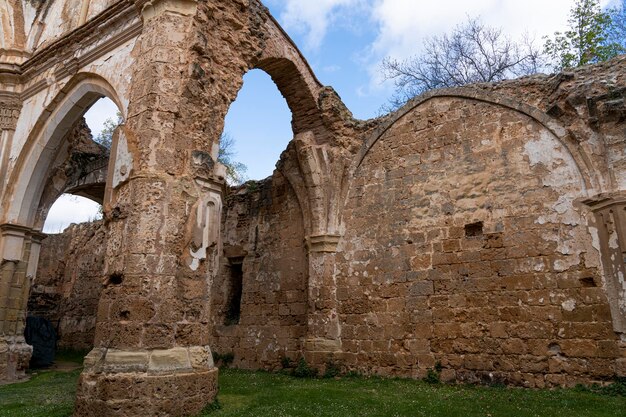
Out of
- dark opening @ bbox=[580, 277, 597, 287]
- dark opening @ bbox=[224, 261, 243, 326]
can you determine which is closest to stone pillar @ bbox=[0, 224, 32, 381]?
dark opening @ bbox=[224, 261, 243, 326]

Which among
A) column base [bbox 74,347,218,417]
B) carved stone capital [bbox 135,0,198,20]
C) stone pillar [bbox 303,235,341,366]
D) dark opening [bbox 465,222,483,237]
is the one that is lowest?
column base [bbox 74,347,218,417]

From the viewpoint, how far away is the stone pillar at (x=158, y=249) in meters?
4.68

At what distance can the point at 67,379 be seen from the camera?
8016 mm

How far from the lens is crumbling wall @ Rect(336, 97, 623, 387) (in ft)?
20.2

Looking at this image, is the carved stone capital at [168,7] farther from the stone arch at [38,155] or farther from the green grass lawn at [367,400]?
the green grass lawn at [367,400]

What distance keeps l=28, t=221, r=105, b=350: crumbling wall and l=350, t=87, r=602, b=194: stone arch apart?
942cm

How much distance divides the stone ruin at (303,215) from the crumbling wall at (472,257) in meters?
0.03

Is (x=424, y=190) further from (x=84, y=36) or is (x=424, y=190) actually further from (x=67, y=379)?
(x=67, y=379)

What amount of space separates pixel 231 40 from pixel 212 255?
10.1 ft

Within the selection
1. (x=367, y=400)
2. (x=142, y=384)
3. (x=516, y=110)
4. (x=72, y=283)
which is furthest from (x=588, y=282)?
(x=72, y=283)

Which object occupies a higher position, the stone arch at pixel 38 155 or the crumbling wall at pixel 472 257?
the stone arch at pixel 38 155

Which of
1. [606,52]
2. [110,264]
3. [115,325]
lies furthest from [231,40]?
[606,52]

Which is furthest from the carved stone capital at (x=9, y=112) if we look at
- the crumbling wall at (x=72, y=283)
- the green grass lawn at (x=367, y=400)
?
the crumbling wall at (x=72, y=283)

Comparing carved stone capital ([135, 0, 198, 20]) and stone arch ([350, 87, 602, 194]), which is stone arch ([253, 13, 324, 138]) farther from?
carved stone capital ([135, 0, 198, 20])
